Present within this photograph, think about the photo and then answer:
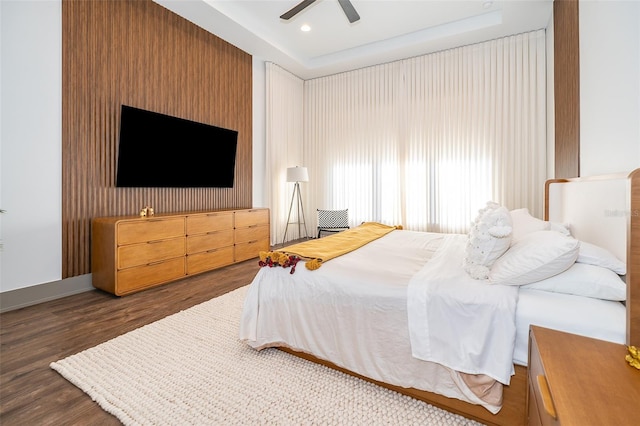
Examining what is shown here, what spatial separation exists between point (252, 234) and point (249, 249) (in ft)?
0.75

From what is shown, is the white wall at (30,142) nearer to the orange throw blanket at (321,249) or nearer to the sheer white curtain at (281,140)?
the orange throw blanket at (321,249)

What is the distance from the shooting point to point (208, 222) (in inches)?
149

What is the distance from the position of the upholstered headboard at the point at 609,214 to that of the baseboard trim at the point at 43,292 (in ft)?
13.3

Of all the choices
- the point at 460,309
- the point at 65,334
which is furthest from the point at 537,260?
the point at 65,334

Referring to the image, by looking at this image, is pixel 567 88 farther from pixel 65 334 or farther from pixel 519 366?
pixel 65 334

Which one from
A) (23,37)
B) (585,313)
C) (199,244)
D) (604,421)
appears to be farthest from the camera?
(199,244)

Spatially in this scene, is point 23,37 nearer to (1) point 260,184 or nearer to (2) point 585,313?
(1) point 260,184

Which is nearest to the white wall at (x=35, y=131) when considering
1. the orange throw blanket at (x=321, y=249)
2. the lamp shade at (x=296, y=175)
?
the orange throw blanket at (x=321, y=249)

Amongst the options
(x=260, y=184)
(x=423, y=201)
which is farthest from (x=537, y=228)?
(x=260, y=184)

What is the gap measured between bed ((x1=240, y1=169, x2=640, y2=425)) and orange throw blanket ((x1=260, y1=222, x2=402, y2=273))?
0.03 meters

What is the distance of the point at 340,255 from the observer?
2.11 m

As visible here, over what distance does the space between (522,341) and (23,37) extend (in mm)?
4296

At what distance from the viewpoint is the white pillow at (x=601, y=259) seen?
1359 millimetres

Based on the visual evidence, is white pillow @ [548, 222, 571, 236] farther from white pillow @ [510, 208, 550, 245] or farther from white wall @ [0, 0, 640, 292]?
white wall @ [0, 0, 640, 292]
